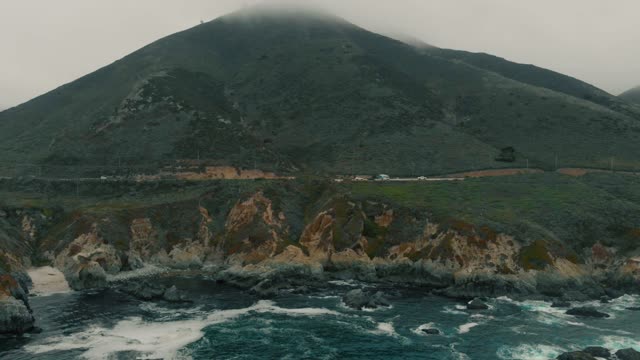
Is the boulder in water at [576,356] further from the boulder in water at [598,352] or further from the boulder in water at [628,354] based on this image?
the boulder in water at [628,354]

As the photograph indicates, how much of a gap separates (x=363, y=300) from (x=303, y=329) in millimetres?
12756

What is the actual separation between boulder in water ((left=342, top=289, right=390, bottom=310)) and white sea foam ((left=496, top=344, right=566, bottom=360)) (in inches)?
812

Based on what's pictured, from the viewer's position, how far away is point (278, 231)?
3986 inches

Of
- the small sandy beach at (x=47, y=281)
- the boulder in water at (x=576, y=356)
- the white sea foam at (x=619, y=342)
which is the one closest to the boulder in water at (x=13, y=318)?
the small sandy beach at (x=47, y=281)

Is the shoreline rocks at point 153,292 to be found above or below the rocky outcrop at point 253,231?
below

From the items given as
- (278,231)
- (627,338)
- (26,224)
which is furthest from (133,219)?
(627,338)

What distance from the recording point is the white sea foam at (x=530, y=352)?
190 ft

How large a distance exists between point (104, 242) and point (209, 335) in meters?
43.0

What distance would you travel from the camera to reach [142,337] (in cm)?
6344

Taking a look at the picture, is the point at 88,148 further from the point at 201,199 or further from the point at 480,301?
the point at 480,301

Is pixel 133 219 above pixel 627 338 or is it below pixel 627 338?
above

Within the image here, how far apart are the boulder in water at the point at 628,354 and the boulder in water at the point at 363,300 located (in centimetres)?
3099

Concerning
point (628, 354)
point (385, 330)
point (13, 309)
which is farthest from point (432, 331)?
point (13, 309)

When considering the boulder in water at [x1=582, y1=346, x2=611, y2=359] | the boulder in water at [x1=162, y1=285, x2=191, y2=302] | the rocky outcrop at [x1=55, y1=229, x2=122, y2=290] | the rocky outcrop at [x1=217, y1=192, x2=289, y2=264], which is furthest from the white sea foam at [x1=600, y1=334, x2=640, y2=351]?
the rocky outcrop at [x1=55, y1=229, x2=122, y2=290]
